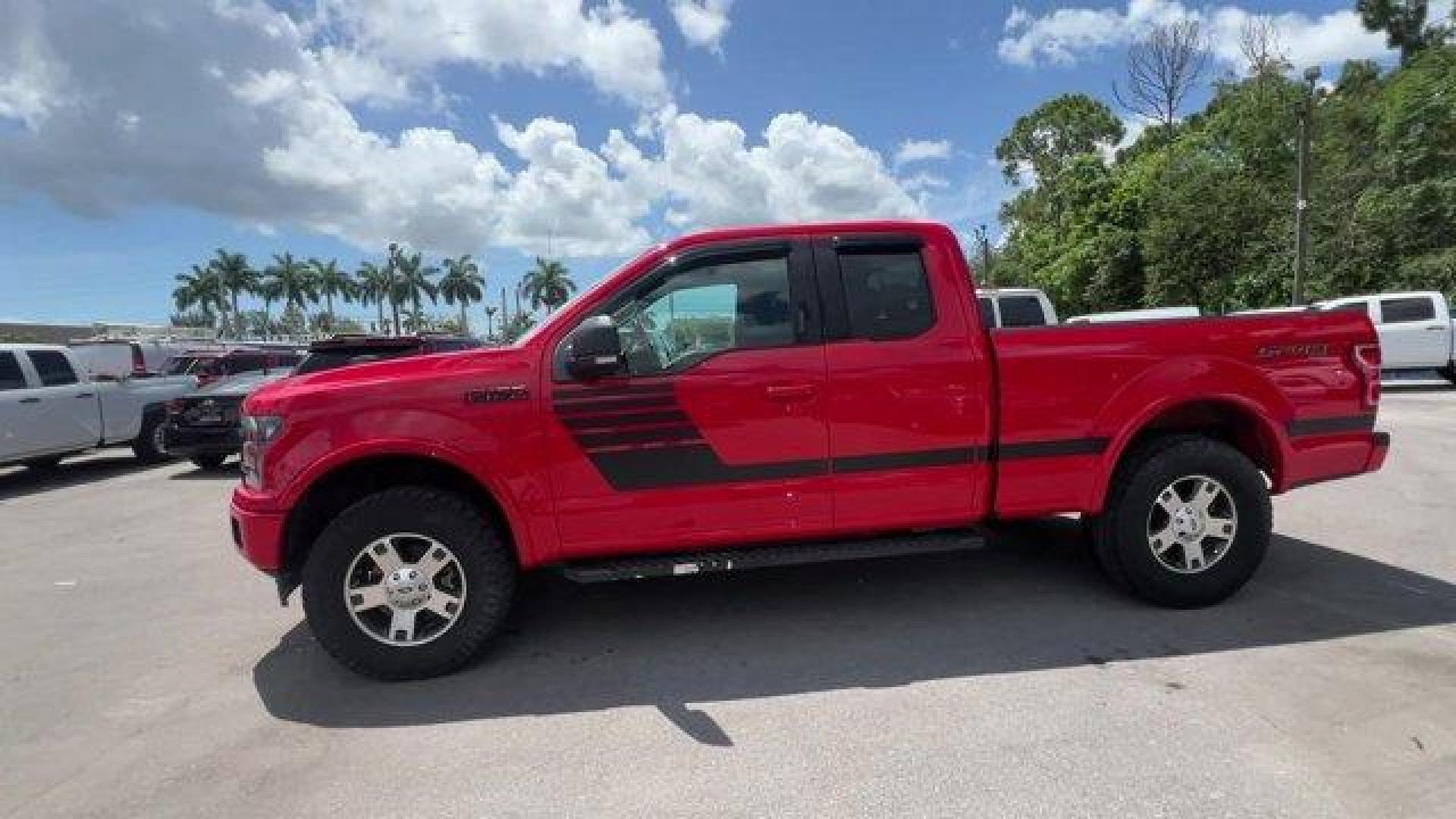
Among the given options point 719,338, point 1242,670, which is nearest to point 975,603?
point 1242,670

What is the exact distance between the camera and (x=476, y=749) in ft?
11.2

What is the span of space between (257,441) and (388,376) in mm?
695

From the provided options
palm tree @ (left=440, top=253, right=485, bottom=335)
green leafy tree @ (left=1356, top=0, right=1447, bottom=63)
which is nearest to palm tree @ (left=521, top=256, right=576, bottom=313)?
palm tree @ (left=440, top=253, right=485, bottom=335)

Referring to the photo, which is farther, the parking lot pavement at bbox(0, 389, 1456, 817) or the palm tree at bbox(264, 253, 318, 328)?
the palm tree at bbox(264, 253, 318, 328)

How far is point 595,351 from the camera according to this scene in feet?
12.7

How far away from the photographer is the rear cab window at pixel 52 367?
11.1 metres

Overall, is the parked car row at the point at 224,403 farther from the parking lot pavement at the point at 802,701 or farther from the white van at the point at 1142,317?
the white van at the point at 1142,317

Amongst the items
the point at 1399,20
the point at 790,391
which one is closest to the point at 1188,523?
the point at 790,391

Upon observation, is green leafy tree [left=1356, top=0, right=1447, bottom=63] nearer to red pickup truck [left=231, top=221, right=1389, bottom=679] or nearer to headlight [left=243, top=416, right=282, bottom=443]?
red pickup truck [left=231, top=221, right=1389, bottom=679]

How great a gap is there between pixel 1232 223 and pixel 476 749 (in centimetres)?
3605

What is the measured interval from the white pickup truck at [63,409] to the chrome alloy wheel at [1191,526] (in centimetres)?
1183

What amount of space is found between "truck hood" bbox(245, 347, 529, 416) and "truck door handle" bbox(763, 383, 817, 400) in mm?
1176

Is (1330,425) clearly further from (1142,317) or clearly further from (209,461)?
(209,461)

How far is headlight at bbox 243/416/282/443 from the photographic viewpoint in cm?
400
